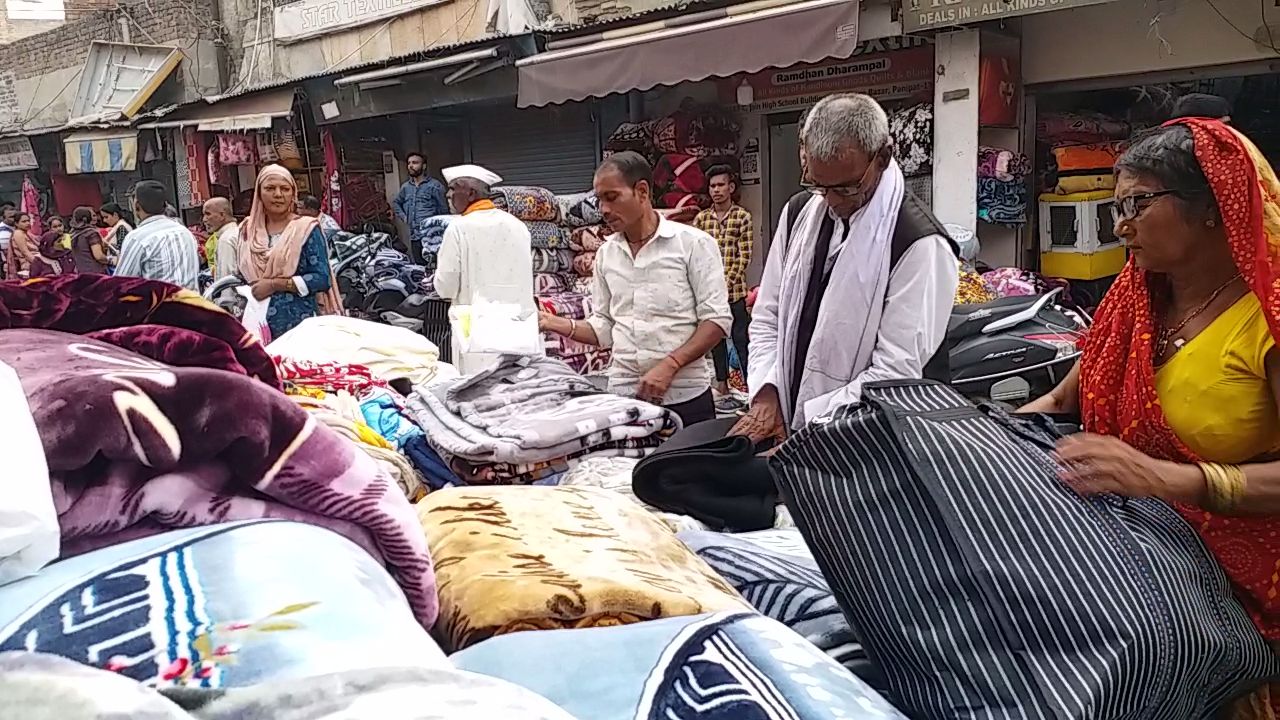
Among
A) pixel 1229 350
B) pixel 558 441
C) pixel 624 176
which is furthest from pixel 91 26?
pixel 1229 350

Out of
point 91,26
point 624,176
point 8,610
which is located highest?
point 91,26

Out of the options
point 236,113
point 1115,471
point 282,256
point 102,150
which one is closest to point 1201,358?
Answer: point 1115,471

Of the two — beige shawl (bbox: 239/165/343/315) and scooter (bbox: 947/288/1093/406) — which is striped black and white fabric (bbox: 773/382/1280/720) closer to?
scooter (bbox: 947/288/1093/406)

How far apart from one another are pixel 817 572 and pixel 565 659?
555mm

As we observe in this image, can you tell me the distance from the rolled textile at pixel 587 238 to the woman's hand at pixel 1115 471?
19.2ft

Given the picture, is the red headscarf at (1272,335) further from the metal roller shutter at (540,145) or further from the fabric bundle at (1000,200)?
the metal roller shutter at (540,145)

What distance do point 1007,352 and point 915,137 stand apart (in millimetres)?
2805

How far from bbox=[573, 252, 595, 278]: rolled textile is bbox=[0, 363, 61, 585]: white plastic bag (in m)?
6.24

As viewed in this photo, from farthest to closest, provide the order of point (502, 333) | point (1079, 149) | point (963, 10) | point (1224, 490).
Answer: point (1079, 149) < point (963, 10) < point (502, 333) < point (1224, 490)

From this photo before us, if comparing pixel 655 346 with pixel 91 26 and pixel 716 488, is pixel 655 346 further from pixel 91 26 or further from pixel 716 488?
pixel 91 26

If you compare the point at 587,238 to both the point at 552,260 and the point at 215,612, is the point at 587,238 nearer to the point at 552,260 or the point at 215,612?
the point at 552,260

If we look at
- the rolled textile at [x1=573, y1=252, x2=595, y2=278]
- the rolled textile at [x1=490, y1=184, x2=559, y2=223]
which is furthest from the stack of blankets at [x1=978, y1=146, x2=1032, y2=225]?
the rolled textile at [x1=490, y1=184, x2=559, y2=223]

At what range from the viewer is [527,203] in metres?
7.04

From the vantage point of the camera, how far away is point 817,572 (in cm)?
135
